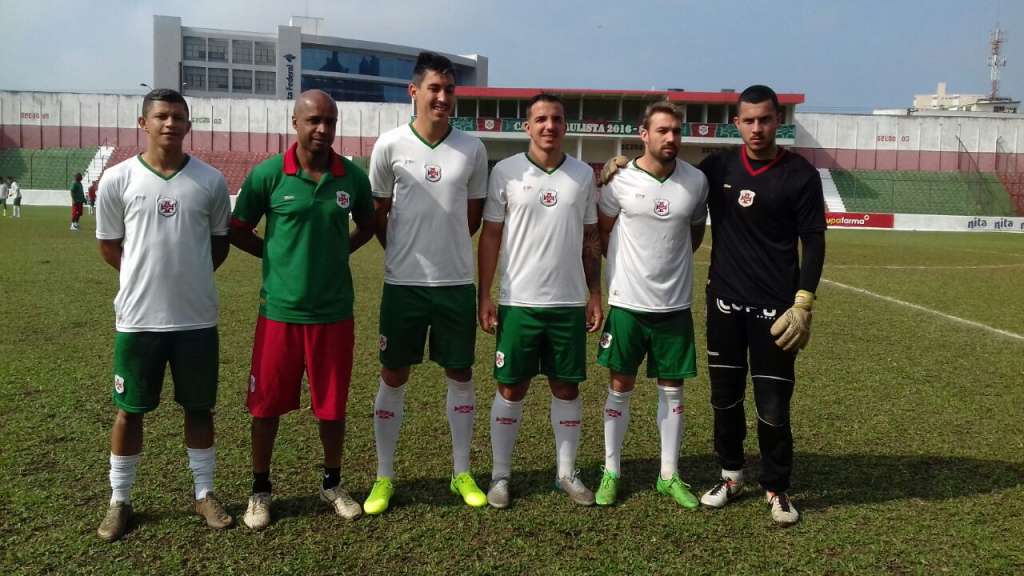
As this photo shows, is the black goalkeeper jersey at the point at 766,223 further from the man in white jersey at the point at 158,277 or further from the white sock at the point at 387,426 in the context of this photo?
the man in white jersey at the point at 158,277

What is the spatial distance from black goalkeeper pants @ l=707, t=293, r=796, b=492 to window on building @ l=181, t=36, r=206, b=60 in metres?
85.6

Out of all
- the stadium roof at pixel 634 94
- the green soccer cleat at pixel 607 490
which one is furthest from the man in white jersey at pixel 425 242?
the stadium roof at pixel 634 94

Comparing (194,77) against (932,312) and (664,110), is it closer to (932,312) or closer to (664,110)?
(932,312)

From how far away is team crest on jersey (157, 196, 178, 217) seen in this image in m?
3.69

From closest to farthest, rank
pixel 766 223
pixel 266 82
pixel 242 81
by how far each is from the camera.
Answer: pixel 766 223, pixel 242 81, pixel 266 82

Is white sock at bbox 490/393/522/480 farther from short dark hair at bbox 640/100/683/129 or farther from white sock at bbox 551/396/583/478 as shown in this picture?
short dark hair at bbox 640/100/683/129

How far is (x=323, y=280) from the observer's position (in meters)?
3.87

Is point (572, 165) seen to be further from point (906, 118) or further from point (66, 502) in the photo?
point (906, 118)

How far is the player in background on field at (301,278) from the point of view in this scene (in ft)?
12.6

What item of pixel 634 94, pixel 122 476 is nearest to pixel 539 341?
pixel 122 476

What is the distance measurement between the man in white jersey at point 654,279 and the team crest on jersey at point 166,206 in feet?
7.16

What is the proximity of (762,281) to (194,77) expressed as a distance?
8572 cm

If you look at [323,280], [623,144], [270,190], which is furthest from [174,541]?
[623,144]

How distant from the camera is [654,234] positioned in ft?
13.7
